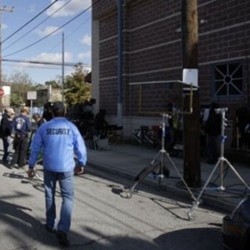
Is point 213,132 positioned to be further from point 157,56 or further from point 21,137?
point 157,56

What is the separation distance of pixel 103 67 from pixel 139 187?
15.0 meters

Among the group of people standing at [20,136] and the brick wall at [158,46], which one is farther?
the brick wall at [158,46]

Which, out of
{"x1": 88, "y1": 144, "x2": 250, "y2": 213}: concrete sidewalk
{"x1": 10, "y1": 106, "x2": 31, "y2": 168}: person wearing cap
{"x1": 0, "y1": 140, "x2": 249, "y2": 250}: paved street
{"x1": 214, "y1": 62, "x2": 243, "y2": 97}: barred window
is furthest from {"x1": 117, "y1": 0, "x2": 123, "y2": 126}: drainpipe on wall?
{"x1": 0, "y1": 140, "x2": 249, "y2": 250}: paved street

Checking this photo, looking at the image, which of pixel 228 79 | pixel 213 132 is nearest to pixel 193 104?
pixel 213 132

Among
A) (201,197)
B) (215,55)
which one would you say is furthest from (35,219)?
(215,55)

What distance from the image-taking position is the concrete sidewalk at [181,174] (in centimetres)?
962

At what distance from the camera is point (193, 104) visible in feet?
35.1

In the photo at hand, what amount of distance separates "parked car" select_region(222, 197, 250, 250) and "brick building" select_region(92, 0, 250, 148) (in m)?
6.33

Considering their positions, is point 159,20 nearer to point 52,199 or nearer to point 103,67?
point 103,67

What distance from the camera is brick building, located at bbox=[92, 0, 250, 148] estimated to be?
16.5m

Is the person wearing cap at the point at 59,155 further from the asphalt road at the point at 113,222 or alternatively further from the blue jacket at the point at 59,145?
the asphalt road at the point at 113,222

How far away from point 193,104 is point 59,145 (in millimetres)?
4289

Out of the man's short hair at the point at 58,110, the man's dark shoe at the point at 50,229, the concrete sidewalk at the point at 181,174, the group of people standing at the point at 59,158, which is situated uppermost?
the man's short hair at the point at 58,110

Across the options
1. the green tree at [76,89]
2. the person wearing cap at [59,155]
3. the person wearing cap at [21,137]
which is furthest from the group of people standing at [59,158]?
the green tree at [76,89]
